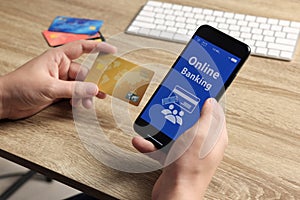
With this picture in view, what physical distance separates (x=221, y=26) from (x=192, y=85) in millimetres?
262

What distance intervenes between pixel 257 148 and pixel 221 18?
35 centimetres

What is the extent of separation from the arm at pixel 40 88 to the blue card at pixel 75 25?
146mm

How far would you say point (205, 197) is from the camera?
68cm

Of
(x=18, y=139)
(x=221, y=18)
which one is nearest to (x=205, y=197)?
(x=18, y=139)

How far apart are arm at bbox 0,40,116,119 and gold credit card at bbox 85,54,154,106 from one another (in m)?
0.02

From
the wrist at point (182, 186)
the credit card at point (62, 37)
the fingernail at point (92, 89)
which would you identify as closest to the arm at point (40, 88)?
the fingernail at point (92, 89)

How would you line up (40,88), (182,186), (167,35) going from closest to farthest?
(182,186), (40,88), (167,35)

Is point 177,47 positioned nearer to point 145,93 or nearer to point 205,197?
point 145,93

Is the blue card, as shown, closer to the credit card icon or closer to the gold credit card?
the gold credit card

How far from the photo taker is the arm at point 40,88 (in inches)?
31.0

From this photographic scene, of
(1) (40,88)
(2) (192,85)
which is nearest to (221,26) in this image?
(2) (192,85)

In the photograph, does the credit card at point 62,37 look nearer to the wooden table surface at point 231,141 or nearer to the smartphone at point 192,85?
the wooden table surface at point 231,141

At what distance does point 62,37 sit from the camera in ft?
3.20

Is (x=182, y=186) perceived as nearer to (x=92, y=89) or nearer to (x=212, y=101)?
(x=212, y=101)
